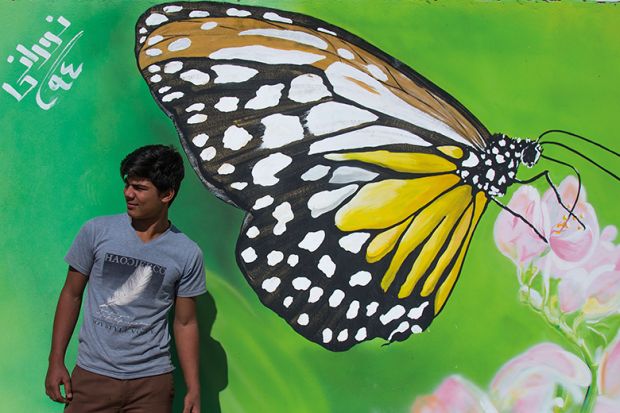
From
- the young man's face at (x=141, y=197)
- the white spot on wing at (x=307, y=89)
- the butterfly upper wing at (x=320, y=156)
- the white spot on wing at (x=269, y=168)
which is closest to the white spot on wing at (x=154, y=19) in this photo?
the butterfly upper wing at (x=320, y=156)

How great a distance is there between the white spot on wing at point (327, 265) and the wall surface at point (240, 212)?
28 centimetres

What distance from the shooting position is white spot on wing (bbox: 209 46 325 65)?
293 cm

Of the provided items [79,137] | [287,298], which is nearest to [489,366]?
[287,298]

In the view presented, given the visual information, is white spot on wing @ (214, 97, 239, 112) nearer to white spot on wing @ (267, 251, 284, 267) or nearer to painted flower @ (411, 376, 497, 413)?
white spot on wing @ (267, 251, 284, 267)

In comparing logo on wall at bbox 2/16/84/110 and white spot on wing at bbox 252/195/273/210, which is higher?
logo on wall at bbox 2/16/84/110

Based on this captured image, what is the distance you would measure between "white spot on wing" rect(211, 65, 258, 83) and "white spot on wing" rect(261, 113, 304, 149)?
19 cm

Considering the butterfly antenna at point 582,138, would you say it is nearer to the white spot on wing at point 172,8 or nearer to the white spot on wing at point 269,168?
the white spot on wing at point 269,168

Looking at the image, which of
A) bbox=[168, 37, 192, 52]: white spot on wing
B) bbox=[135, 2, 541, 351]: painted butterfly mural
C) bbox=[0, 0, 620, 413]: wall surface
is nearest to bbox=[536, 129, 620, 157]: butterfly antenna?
bbox=[0, 0, 620, 413]: wall surface

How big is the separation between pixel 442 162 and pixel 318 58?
2.20 feet

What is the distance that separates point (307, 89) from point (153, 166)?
83cm

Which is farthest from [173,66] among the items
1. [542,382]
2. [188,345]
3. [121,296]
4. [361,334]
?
[542,382]

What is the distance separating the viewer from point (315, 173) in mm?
2951

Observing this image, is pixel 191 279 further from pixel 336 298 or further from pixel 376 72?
pixel 376 72

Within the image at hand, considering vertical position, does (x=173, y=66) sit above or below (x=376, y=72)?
below
